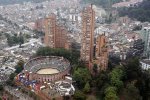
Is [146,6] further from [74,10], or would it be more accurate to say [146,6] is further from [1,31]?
[1,31]

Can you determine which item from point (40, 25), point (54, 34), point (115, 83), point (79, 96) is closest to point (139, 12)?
point (40, 25)

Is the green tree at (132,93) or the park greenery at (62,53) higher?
the park greenery at (62,53)

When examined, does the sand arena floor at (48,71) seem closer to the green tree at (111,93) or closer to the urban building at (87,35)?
the urban building at (87,35)

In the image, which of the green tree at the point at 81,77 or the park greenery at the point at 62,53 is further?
the park greenery at the point at 62,53

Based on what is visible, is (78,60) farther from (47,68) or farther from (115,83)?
(115,83)

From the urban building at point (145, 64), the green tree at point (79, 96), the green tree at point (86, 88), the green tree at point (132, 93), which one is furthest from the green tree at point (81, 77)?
the urban building at point (145, 64)

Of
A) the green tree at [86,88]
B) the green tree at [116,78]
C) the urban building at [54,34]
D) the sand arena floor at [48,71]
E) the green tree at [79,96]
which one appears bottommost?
the green tree at [79,96]

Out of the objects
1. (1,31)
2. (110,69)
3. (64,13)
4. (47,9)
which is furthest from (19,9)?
(110,69)
